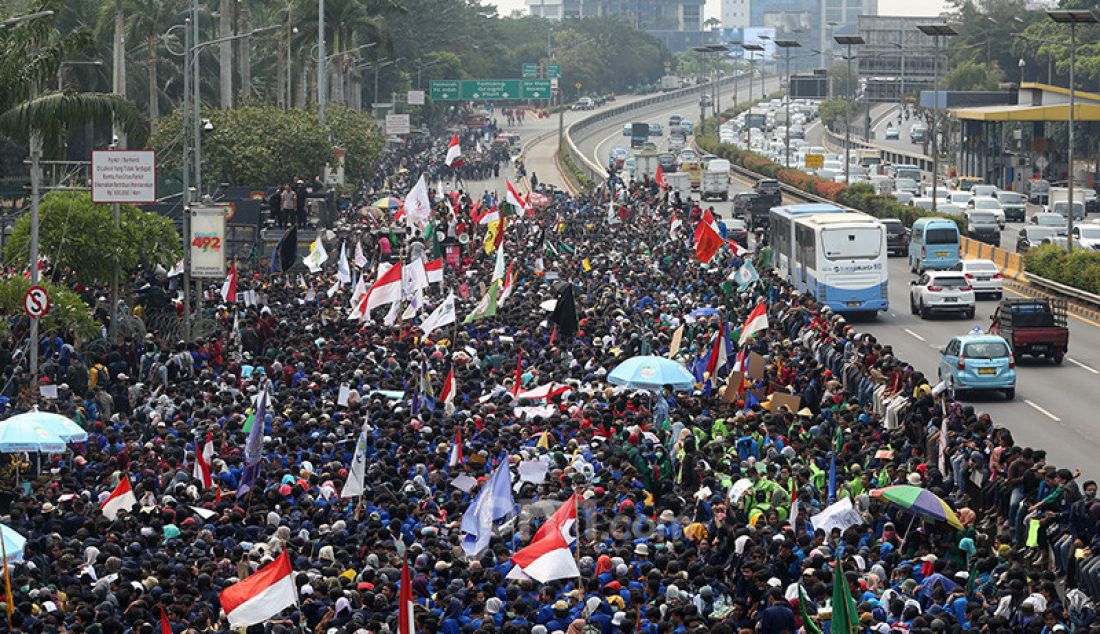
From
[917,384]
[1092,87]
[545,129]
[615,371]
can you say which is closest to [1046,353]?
[917,384]

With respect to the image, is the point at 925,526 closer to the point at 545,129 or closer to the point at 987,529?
the point at 987,529

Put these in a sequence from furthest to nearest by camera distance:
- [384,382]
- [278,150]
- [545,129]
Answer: [545,129], [278,150], [384,382]

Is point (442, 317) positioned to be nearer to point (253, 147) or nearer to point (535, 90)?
point (253, 147)

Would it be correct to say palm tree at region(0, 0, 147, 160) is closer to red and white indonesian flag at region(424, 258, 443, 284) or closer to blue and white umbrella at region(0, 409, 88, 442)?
red and white indonesian flag at region(424, 258, 443, 284)

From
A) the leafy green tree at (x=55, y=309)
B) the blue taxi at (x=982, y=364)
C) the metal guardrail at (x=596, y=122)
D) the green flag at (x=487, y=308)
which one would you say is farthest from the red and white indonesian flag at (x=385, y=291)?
the metal guardrail at (x=596, y=122)

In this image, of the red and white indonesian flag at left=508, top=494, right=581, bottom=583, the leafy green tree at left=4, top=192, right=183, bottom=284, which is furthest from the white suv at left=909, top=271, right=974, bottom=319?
the red and white indonesian flag at left=508, top=494, right=581, bottom=583

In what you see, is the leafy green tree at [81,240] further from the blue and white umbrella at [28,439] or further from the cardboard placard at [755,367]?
the blue and white umbrella at [28,439]
